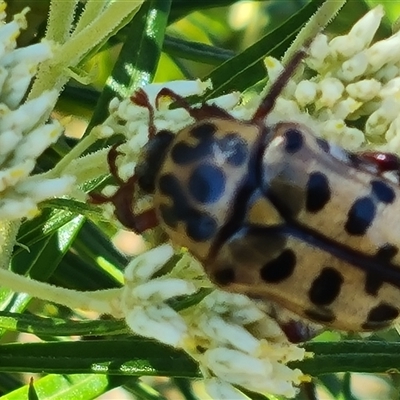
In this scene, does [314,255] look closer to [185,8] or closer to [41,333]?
[41,333]

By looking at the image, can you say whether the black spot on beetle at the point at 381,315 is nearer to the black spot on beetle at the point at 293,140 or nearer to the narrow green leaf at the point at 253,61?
the black spot on beetle at the point at 293,140

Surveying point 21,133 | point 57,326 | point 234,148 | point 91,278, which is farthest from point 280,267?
point 91,278

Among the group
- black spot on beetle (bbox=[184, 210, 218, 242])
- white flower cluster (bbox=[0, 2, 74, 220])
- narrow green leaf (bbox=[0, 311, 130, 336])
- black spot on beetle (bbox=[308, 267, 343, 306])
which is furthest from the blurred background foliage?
black spot on beetle (bbox=[308, 267, 343, 306])

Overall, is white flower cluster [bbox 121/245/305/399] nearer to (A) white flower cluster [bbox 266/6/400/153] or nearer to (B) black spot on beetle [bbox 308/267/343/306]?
(B) black spot on beetle [bbox 308/267/343/306]

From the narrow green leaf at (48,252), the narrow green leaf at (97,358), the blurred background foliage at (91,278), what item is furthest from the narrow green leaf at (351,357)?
the narrow green leaf at (48,252)

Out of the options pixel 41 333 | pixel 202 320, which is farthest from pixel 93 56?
pixel 202 320

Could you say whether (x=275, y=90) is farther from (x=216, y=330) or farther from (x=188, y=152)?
(x=216, y=330)

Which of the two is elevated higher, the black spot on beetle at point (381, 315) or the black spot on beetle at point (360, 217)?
the black spot on beetle at point (360, 217)
